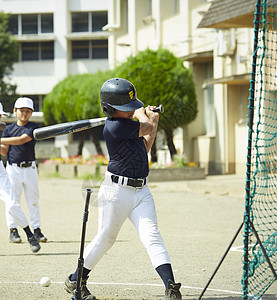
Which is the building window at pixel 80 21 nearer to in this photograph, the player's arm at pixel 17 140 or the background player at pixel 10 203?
the player's arm at pixel 17 140

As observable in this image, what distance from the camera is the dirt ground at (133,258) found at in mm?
7059

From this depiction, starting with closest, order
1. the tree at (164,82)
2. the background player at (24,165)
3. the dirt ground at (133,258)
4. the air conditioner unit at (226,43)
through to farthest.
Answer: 1. the dirt ground at (133,258)
2. the background player at (24,165)
3. the tree at (164,82)
4. the air conditioner unit at (226,43)

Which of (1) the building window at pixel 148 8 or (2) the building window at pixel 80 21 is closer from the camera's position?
(1) the building window at pixel 148 8

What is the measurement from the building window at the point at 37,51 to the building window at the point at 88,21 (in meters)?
2.29

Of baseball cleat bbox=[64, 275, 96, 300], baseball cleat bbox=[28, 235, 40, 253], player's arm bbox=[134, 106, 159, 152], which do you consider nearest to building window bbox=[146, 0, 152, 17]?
baseball cleat bbox=[28, 235, 40, 253]

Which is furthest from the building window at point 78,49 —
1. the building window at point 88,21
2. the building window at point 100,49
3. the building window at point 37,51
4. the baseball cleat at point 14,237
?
the baseball cleat at point 14,237

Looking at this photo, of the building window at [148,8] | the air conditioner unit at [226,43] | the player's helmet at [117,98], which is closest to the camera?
the player's helmet at [117,98]

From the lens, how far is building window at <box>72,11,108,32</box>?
52909 millimetres

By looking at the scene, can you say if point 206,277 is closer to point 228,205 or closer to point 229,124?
point 228,205

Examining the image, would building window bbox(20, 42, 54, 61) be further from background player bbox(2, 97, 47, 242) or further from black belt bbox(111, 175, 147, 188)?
black belt bbox(111, 175, 147, 188)

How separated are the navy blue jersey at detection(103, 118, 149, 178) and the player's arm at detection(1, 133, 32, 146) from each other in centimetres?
417

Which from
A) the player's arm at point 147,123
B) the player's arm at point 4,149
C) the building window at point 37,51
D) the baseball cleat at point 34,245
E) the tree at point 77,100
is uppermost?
the building window at point 37,51

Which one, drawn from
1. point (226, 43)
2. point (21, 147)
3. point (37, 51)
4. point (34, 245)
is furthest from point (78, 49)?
point (34, 245)

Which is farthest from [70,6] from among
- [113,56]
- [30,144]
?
[30,144]
